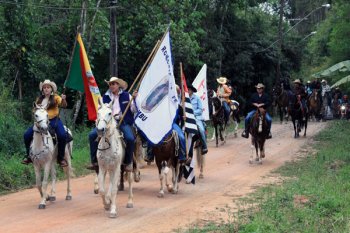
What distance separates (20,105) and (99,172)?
440 inches

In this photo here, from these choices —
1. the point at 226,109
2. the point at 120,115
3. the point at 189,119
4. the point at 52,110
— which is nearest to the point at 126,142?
the point at 120,115

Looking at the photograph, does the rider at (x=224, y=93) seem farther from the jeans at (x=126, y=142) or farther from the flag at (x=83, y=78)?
the jeans at (x=126, y=142)

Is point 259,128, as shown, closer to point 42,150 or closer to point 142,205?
point 142,205

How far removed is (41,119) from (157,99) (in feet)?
8.00

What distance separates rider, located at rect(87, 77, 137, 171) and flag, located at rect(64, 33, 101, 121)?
2.01ft

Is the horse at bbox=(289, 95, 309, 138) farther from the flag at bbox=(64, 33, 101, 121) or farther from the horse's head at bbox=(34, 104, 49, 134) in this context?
the horse's head at bbox=(34, 104, 49, 134)

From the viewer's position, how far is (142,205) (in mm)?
12008

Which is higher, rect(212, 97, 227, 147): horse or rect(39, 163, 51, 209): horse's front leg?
rect(212, 97, 227, 147): horse

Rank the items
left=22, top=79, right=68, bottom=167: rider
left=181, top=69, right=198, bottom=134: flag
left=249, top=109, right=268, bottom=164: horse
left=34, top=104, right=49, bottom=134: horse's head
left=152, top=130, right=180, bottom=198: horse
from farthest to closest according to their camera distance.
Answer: left=249, top=109, right=268, bottom=164: horse < left=181, top=69, right=198, bottom=134: flag < left=152, top=130, right=180, bottom=198: horse < left=22, top=79, right=68, bottom=167: rider < left=34, top=104, right=49, bottom=134: horse's head

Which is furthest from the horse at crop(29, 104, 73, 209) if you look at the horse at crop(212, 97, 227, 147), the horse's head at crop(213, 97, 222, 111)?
the horse's head at crop(213, 97, 222, 111)

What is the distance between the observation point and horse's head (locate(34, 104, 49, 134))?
36.9 ft

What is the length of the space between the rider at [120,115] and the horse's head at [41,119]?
875 millimetres

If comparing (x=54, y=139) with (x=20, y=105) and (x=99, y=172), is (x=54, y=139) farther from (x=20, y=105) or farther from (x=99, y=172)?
(x=20, y=105)

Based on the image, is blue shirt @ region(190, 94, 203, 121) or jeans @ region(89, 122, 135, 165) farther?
blue shirt @ region(190, 94, 203, 121)
